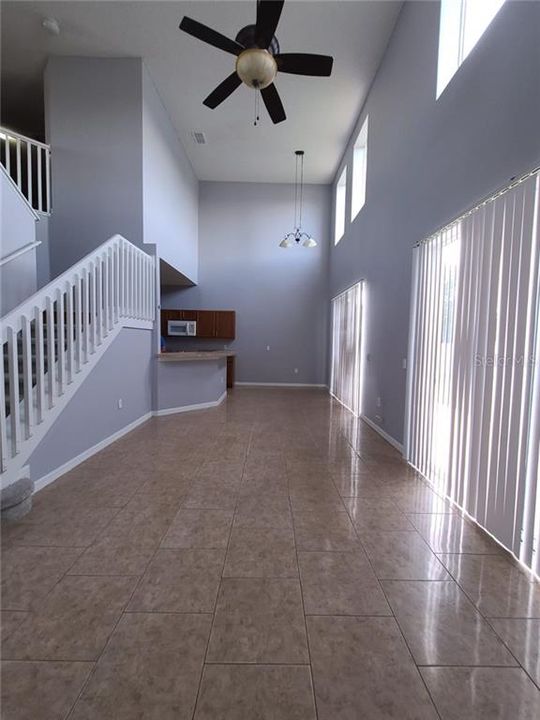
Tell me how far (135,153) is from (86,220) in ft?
3.99

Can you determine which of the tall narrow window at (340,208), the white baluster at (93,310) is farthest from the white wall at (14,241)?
the tall narrow window at (340,208)

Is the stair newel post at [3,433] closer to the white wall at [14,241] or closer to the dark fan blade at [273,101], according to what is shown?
the white wall at [14,241]

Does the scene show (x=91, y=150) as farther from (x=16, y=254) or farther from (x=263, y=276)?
(x=263, y=276)

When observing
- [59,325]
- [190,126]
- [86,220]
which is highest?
[190,126]

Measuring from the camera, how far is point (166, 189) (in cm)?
628

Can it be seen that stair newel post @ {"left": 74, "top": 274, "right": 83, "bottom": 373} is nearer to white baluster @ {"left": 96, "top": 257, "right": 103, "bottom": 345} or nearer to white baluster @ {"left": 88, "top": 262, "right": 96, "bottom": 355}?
white baluster @ {"left": 88, "top": 262, "right": 96, "bottom": 355}

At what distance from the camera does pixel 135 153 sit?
5.11 meters

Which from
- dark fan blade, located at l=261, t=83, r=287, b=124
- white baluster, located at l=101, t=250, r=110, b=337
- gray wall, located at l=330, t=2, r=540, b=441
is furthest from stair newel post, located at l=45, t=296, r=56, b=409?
gray wall, located at l=330, t=2, r=540, b=441

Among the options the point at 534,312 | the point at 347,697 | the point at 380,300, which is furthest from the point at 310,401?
the point at 347,697

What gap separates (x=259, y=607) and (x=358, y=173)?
6822 mm

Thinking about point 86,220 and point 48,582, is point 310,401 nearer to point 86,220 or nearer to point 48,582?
point 86,220

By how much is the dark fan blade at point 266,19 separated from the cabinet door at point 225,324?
6.12 metres

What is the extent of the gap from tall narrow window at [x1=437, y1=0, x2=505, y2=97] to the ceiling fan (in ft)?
3.26

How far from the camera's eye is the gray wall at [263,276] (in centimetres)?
902
